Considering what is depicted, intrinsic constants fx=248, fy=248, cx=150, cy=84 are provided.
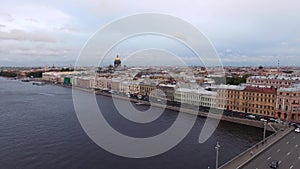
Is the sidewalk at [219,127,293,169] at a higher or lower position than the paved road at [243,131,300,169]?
higher

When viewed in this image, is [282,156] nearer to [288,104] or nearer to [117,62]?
[288,104]

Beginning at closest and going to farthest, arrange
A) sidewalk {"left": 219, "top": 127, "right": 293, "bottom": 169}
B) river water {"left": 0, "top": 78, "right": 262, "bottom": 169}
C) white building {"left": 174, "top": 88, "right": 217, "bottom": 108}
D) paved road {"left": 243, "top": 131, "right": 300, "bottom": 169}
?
sidewalk {"left": 219, "top": 127, "right": 293, "bottom": 169} → paved road {"left": 243, "top": 131, "right": 300, "bottom": 169} → river water {"left": 0, "top": 78, "right": 262, "bottom": 169} → white building {"left": 174, "top": 88, "right": 217, "bottom": 108}

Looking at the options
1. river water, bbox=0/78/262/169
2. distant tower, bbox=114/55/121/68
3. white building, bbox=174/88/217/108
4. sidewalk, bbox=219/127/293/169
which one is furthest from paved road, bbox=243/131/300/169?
distant tower, bbox=114/55/121/68

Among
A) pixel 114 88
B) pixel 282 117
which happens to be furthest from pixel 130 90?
pixel 282 117

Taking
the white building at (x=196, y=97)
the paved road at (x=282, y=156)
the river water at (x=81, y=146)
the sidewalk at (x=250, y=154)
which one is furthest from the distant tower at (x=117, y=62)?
the paved road at (x=282, y=156)

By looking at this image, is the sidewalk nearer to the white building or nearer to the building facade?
the building facade
